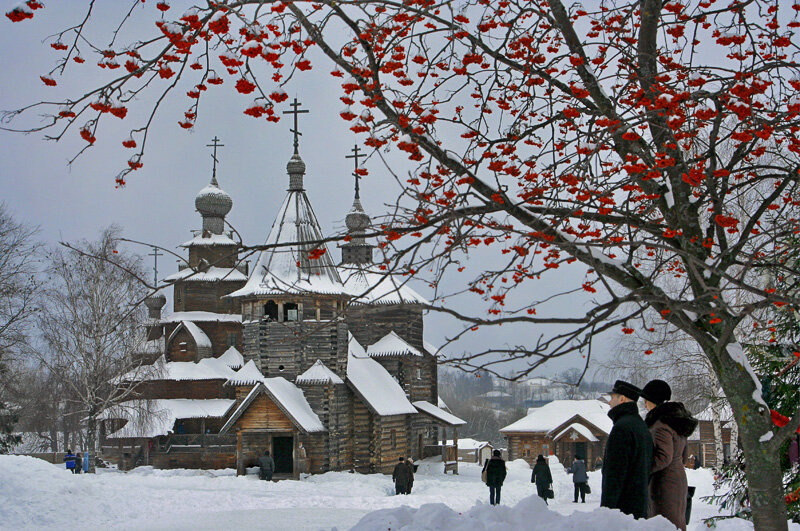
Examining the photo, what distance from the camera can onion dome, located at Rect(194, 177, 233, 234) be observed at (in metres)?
44.8

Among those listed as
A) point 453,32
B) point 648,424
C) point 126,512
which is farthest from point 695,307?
point 126,512

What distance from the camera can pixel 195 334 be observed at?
139 feet

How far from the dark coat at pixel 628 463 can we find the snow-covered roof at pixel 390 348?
95.2 feet

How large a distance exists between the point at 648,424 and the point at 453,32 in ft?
13.2

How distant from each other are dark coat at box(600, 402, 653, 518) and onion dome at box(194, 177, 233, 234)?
39.7 meters

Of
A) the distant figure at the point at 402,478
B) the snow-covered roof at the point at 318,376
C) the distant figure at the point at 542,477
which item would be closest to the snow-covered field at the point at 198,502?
the distant figure at the point at 542,477

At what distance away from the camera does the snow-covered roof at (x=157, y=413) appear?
33.0 m

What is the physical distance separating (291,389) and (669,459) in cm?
2483

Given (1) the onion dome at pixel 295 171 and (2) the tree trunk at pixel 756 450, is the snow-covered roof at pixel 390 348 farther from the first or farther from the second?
(2) the tree trunk at pixel 756 450

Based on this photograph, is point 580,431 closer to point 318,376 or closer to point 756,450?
point 318,376

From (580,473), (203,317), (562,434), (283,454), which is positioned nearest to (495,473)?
(580,473)

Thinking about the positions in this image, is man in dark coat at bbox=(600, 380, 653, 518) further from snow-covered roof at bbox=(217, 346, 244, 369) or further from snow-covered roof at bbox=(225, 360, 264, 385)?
snow-covered roof at bbox=(217, 346, 244, 369)

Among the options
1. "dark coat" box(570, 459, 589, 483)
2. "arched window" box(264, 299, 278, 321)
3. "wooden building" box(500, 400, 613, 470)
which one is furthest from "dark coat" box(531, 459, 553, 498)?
"wooden building" box(500, 400, 613, 470)

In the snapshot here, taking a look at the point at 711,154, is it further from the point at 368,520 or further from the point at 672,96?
the point at 368,520
